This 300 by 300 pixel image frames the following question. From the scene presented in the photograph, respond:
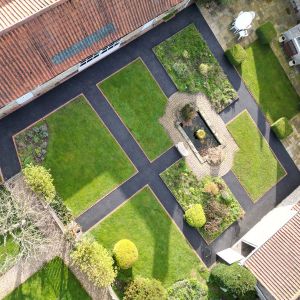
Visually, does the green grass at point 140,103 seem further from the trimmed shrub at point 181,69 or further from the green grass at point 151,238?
the green grass at point 151,238

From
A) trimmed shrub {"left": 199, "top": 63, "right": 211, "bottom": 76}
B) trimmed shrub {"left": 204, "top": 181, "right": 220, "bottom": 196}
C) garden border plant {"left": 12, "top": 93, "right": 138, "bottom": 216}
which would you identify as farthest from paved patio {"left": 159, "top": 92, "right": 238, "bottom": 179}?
garden border plant {"left": 12, "top": 93, "right": 138, "bottom": 216}

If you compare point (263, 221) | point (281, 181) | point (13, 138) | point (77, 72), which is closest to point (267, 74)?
point (281, 181)

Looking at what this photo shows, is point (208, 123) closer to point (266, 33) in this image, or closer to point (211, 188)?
point (211, 188)

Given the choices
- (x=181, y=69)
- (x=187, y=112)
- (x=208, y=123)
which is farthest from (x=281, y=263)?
(x=181, y=69)

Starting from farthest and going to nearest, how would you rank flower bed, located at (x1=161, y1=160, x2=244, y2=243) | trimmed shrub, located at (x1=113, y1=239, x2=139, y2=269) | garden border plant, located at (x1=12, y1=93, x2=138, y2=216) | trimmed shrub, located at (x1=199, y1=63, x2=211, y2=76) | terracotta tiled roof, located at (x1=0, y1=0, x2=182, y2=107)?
trimmed shrub, located at (x1=199, y1=63, x2=211, y2=76) → flower bed, located at (x1=161, y1=160, x2=244, y2=243) → garden border plant, located at (x1=12, y1=93, x2=138, y2=216) → trimmed shrub, located at (x1=113, y1=239, x2=139, y2=269) → terracotta tiled roof, located at (x1=0, y1=0, x2=182, y2=107)

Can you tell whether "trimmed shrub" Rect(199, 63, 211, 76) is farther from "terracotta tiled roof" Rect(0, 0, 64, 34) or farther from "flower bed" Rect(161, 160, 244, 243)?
"terracotta tiled roof" Rect(0, 0, 64, 34)

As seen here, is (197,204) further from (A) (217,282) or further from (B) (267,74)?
(B) (267,74)
